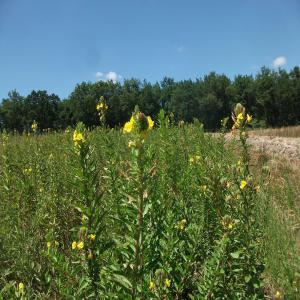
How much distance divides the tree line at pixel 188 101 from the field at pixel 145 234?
49.7 m

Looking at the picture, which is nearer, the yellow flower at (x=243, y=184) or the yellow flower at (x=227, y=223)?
the yellow flower at (x=227, y=223)

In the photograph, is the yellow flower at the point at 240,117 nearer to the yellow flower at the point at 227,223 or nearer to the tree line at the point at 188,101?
the yellow flower at the point at 227,223

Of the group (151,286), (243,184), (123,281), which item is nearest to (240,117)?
(243,184)

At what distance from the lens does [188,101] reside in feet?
186

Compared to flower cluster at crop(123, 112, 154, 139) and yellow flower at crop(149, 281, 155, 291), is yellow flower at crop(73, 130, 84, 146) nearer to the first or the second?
flower cluster at crop(123, 112, 154, 139)

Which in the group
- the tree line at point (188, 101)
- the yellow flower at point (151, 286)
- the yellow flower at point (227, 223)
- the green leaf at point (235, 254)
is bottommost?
the yellow flower at point (151, 286)

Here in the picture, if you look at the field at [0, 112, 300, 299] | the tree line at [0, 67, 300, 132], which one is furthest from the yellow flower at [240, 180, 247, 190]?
the tree line at [0, 67, 300, 132]

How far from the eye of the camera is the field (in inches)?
90.7

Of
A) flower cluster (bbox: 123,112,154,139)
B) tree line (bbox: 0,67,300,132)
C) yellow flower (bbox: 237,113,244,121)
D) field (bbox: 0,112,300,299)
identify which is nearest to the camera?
flower cluster (bbox: 123,112,154,139)

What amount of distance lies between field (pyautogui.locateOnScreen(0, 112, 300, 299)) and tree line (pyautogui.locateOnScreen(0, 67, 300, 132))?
1958 inches

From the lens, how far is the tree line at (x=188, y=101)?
55.5 metres

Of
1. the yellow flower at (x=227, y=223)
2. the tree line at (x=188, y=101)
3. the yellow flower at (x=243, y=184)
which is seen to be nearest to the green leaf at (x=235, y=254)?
the yellow flower at (x=227, y=223)

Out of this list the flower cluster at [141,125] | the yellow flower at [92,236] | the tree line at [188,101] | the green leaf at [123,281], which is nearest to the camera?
the flower cluster at [141,125]

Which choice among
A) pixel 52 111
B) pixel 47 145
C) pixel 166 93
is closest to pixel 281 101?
pixel 166 93
